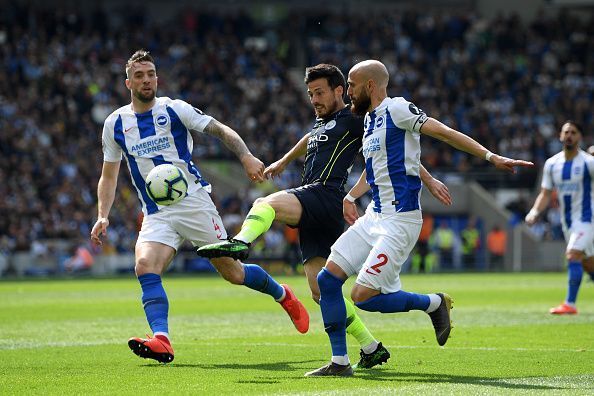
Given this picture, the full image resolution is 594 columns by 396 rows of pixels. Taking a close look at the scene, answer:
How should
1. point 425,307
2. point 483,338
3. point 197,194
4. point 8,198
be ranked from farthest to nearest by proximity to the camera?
point 8,198
point 483,338
point 197,194
point 425,307

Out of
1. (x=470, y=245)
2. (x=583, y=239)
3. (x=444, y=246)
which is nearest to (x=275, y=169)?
(x=583, y=239)

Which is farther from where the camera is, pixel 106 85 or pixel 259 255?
pixel 106 85

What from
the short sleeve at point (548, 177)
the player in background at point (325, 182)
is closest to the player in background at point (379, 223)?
the player in background at point (325, 182)

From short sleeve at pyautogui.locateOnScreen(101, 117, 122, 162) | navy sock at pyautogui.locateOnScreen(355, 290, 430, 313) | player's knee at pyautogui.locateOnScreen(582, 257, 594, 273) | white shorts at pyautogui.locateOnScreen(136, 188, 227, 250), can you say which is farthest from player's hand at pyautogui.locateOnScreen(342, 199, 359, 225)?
player's knee at pyautogui.locateOnScreen(582, 257, 594, 273)

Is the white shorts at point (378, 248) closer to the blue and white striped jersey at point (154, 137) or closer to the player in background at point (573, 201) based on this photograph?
the blue and white striped jersey at point (154, 137)

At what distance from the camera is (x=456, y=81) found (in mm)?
42562

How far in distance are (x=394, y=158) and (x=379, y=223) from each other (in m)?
0.50

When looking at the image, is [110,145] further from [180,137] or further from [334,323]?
[334,323]

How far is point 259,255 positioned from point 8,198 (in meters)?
7.18

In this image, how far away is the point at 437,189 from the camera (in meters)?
8.61

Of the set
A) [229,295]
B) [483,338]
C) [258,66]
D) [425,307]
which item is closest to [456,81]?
[258,66]

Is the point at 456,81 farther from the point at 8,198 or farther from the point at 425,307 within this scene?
the point at 425,307

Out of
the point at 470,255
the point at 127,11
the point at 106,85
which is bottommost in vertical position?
the point at 470,255

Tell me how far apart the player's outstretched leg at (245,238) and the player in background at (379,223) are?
56 cm
